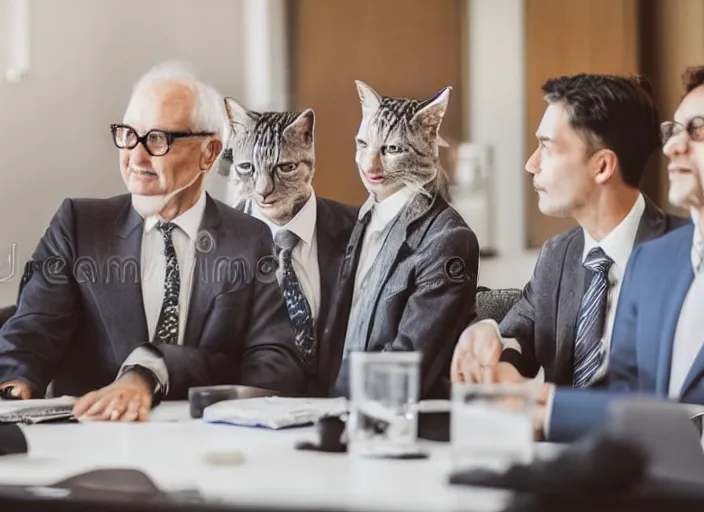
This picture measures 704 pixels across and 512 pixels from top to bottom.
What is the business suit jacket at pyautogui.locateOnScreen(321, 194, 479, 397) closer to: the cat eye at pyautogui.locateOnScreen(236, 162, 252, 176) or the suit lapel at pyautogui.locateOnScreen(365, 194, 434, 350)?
the suit lapel at pyautogui.locateOnScreen(365, 194, 434, 350)

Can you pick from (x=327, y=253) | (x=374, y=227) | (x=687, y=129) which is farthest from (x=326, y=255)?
(x=687, y=129)

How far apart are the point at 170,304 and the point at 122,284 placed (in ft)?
0.34

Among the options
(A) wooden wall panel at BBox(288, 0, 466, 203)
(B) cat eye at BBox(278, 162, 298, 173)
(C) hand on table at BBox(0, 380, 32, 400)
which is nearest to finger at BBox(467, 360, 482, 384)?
(A) wooden wall panel at BBox(288, 0, 466, 203)

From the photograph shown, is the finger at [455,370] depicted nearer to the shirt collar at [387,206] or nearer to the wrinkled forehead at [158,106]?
the shirt collar at [387,206]

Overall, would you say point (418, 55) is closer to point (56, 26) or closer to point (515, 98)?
point (515, 98)

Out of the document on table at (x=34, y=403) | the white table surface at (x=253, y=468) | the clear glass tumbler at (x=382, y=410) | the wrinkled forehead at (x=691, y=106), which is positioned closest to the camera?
the white table surface at (x=253, y=468)

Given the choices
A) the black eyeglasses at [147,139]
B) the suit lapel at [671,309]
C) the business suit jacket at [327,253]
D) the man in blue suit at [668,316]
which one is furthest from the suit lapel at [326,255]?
the suit lapel at [671,309]

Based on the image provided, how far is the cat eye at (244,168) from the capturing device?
1.81 metres

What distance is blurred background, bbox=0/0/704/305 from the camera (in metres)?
1.69

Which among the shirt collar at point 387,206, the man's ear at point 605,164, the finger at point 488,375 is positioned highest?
the man's ear at point 605,164

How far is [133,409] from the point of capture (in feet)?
5.85

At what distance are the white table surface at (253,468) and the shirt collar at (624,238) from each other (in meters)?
0.43

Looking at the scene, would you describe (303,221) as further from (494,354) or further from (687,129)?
(687,129)

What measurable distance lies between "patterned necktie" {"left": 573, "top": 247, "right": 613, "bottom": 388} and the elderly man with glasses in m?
0.50
